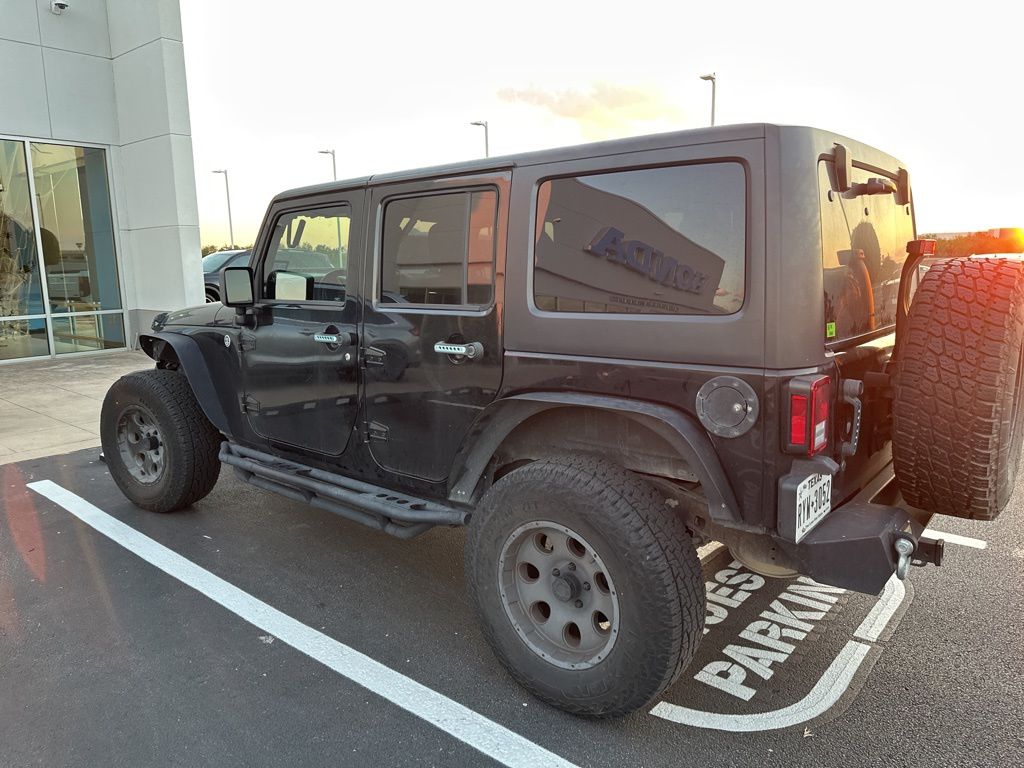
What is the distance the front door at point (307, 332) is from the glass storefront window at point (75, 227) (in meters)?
9.90

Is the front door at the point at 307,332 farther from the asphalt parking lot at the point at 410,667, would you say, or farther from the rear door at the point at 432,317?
the asphalt parking lot at the point at 410,667

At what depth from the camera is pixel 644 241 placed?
2.44 m

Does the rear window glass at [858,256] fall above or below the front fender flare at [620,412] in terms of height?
above

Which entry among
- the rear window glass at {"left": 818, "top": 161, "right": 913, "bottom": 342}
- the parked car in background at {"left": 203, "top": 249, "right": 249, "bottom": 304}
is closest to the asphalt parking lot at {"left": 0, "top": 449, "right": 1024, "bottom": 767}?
the rear window glass at {"left": 818, "top": 161, "right": 913, "bottom": 342}

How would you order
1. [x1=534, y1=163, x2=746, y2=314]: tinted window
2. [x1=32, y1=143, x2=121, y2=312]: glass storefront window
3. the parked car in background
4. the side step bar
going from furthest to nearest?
1. the parked car in background
2. [x1=32, y1=143, x2=121, y2=312]: glass storefront window
3. the side step bar
4. [x1=534, y1=163, x2=746, y2=314]: tinted window

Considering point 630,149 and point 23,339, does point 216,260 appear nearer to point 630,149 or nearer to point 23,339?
point 23,339

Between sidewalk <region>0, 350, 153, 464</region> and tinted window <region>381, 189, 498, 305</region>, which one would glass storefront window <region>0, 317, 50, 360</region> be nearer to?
sidewalk <region>0, 350, 153, 464</region>

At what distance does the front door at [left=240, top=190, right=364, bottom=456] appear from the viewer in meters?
3.44

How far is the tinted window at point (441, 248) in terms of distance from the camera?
2.91 metres

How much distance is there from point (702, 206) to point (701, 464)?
0.82 metres

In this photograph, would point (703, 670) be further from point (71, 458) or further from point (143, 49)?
point (143, 49)

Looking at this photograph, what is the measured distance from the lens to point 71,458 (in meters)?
6.01

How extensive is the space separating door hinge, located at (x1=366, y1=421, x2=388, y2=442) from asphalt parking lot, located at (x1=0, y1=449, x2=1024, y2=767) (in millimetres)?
789

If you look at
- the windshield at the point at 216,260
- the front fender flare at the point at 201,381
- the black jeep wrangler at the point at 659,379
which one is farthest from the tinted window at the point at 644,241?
the windshield at the point at 216,260
